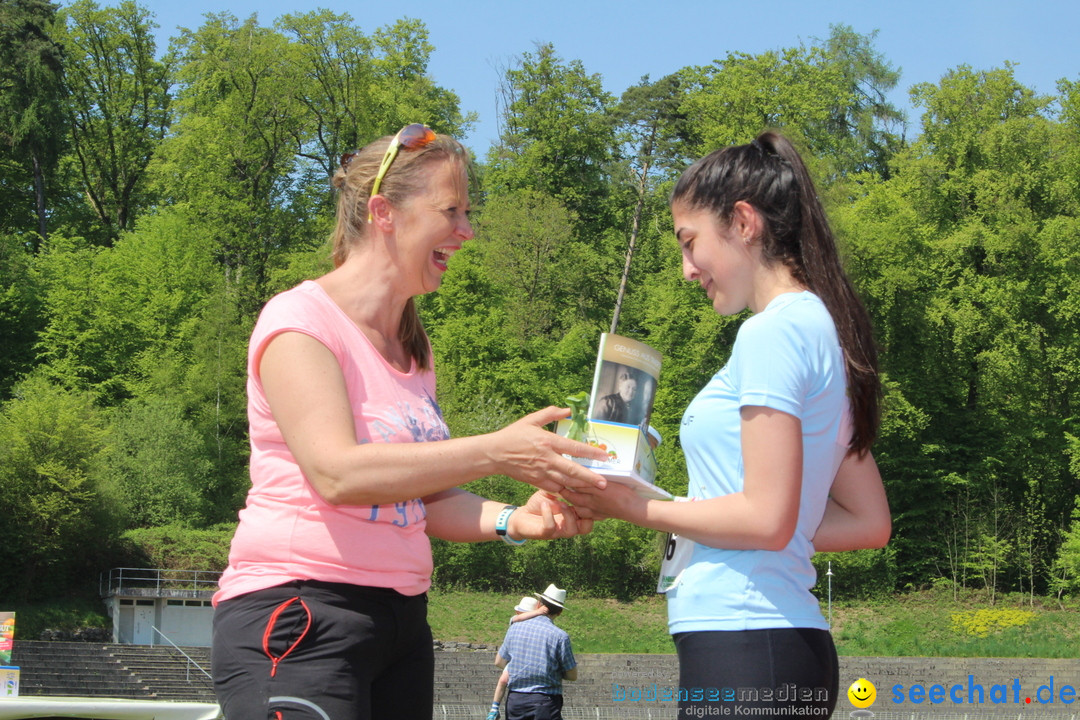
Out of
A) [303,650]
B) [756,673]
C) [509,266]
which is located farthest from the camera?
[509,266]

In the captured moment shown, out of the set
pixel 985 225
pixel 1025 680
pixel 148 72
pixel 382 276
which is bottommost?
pixel 1025 680

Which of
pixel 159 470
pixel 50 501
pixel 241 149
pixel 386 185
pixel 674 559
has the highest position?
pixel 241 149

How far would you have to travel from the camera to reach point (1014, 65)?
126ft

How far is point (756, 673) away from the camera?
259cm

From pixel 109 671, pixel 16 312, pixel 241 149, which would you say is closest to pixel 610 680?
pixel 109 671

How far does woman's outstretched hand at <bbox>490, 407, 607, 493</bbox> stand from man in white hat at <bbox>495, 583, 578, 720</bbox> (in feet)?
23.5

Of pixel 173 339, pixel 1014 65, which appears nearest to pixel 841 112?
pixel 1014 65

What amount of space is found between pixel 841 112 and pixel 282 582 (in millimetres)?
46631

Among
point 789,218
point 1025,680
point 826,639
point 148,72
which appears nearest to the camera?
point 826,639

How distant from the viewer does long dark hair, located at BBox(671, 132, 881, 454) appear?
288cm

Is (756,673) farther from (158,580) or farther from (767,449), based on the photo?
(158,580)

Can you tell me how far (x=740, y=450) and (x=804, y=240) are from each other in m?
0.58

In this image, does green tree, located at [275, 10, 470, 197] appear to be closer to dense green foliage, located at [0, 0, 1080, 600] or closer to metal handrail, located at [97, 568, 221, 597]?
dense green foliage, located at [0, 0, 1080, 600]

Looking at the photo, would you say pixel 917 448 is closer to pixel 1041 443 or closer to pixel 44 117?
pixel 1041 443
